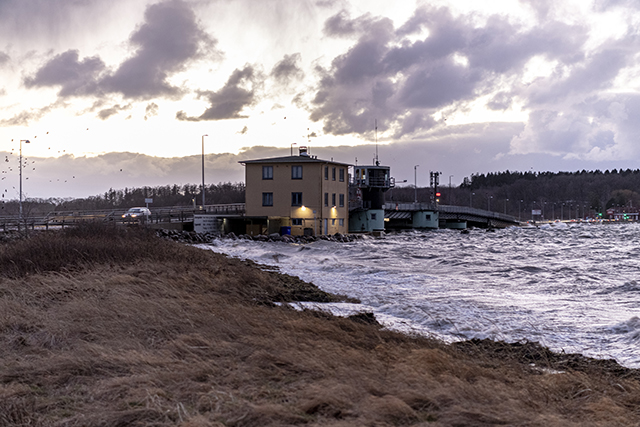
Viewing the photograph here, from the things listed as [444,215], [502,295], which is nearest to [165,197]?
[444,215]

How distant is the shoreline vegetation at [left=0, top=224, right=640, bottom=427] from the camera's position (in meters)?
5.68

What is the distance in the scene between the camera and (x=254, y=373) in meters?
7.00

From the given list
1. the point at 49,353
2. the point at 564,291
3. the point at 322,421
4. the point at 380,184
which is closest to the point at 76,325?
the point at 49,353

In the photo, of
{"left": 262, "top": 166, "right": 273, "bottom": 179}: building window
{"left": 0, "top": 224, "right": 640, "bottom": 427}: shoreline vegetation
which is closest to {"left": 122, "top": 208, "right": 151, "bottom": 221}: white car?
{"left": 262, "top": 166, "right": 273, "bottom": 179}: building window

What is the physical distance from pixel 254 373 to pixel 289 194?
49.2 meters

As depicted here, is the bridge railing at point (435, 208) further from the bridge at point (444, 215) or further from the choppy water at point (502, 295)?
the choppy water at point (502, 295)

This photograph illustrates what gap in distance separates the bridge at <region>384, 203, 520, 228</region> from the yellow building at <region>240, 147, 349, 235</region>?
30443mm

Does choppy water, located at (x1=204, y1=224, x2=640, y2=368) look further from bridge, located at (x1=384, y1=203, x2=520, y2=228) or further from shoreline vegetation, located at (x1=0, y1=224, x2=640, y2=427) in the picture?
bridge, located at (x1=384, y1=203, x2=520, y2=228)

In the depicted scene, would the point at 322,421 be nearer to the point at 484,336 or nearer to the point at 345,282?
the point at 484,336

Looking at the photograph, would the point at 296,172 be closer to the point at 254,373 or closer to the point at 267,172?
the point at 267,172

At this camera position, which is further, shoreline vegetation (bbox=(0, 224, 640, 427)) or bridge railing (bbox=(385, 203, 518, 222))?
bridge railing (bbox=(385, 203, 518, 222))

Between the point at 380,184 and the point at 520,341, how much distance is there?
5992 centimetres

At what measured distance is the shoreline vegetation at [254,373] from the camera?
18.6 feet

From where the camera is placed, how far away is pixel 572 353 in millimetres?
11195
